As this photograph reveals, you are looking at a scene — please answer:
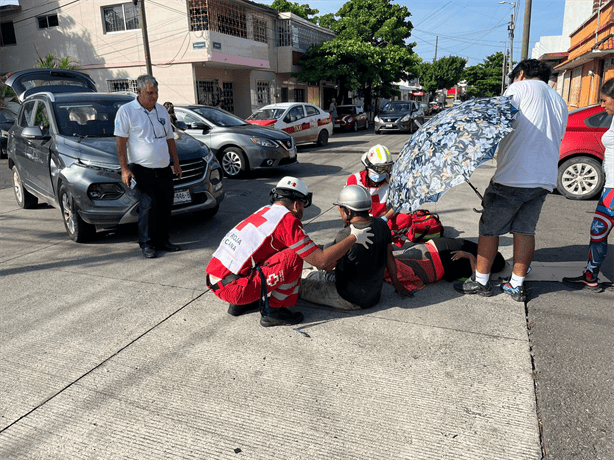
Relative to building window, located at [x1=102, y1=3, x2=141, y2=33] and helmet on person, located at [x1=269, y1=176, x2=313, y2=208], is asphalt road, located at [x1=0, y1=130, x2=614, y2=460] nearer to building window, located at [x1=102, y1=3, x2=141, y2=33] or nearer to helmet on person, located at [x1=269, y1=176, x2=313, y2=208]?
helmet on person, located at [x1=269, y1=176, x2=313, y2=208]

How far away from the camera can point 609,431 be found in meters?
2.37

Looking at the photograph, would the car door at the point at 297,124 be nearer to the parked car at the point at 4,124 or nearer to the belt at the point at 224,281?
Answer: the parked car at the point at 4,124

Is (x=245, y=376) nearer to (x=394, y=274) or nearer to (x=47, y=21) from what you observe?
(x=394, y=274)

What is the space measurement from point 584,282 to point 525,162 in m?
1.38

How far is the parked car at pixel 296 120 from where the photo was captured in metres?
14.8

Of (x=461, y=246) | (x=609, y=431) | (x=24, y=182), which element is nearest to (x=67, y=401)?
(x=609, y=431)

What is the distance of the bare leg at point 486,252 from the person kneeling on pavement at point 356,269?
648 mm

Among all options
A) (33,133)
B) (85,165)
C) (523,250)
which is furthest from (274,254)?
(33,133)

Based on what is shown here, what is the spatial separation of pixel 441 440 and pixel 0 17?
30521 millimetres

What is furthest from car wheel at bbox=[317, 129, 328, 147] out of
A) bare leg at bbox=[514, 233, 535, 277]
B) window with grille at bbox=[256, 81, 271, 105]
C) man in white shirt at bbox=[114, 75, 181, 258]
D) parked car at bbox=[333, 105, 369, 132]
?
bare leg at bbox=[514, 233, 535, 277]

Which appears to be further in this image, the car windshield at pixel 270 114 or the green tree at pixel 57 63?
the green tree at pixel 57 63

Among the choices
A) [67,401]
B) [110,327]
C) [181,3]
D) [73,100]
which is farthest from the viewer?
[181,3]

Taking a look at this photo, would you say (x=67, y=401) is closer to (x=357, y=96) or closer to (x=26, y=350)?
(x=26, y=350)

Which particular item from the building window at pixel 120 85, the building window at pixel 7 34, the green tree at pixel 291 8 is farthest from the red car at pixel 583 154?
the green tree at pixel 291 8
